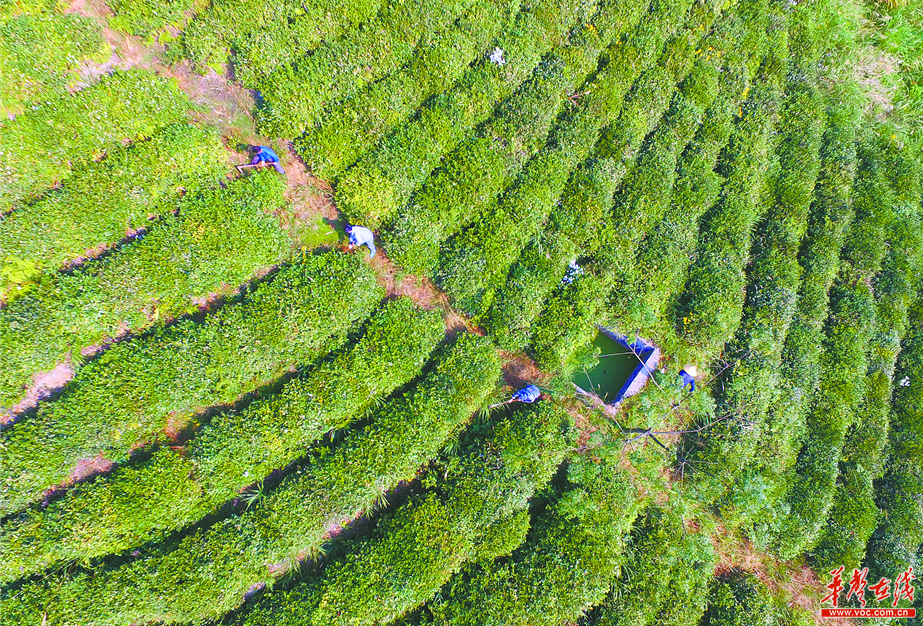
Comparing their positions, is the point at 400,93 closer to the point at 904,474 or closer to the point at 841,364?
the point at 841,364

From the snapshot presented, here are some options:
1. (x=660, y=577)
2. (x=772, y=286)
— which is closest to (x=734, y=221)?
(x=772, y=286)

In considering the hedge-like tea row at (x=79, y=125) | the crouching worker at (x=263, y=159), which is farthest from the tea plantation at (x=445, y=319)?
the crouching worker at (x=263, y=159)

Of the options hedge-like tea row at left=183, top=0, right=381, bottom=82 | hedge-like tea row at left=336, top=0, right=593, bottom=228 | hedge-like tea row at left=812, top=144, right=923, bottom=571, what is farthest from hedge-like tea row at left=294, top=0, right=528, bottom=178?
hedge-like tea row at left=812, top=144, right=923, bottom=571

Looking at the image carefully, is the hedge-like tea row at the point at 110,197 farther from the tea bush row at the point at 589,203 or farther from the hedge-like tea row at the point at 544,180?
the tea bush row at the point at 589,203

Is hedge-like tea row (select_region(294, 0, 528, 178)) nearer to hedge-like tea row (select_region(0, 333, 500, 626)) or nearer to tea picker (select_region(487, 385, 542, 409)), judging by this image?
hedge-like tea row (select_region(0, 333, 500, 626))

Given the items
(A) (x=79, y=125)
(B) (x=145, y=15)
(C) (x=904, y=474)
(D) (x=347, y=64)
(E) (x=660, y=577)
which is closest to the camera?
(A) (x=79, y=125)

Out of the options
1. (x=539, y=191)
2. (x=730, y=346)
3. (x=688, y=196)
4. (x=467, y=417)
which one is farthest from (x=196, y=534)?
(x=688, y=196)
